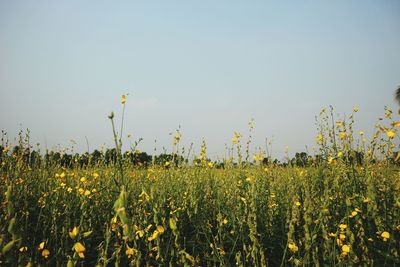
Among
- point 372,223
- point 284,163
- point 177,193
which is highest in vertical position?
point 284,163

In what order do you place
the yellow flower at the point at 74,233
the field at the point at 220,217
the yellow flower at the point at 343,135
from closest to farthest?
the yellow flower at the point at 74,233
the field at the point at 220,217
the yellow flower at the point at 343,135

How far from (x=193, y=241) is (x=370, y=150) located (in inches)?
83.2

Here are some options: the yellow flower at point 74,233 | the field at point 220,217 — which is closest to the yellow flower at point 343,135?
the field at point 220,217

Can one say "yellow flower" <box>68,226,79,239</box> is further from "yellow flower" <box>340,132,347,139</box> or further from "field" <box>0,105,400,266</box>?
"yellow flower" <box>340,132,347,139</box>

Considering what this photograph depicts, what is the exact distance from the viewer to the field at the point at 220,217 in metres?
1.64

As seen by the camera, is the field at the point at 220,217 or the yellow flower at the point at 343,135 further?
the yellow flower at the point at 343,135

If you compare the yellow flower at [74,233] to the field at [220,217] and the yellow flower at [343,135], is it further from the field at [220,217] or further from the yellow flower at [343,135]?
the yellow flower at [343,135]

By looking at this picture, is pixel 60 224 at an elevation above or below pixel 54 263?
above

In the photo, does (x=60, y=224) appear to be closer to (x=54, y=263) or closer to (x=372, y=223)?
(x=54, y=263)

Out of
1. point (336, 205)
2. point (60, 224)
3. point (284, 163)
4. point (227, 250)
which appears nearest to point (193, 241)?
point (227, 250)

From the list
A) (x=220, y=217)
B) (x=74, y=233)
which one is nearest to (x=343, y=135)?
(x=220, y=217)

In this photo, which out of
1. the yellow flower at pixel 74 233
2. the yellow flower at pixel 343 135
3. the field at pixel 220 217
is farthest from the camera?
the yellow flower at pixel 343 135

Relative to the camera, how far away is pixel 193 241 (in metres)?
2.12

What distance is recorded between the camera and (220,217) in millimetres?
1776
